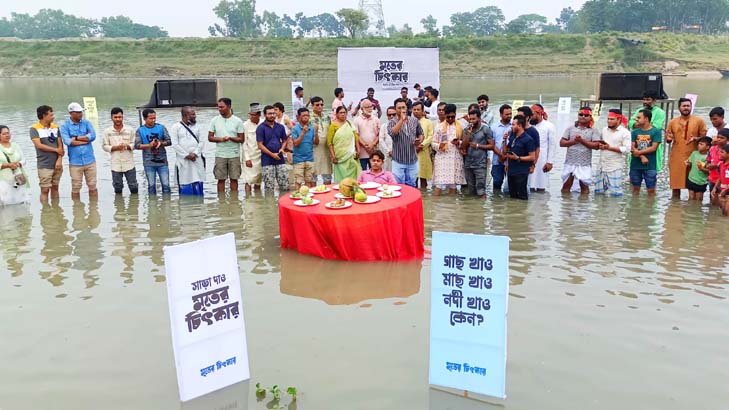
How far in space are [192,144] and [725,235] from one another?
7.28 m

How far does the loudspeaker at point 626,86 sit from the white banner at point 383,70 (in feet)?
13.0

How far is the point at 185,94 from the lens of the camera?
1414 centimetres

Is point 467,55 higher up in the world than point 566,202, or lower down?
higher up

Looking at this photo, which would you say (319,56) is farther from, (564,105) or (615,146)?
(615,146)

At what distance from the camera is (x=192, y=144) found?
9.55 metres

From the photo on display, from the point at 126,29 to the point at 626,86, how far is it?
13763 cm

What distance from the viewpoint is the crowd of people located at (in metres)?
9.07

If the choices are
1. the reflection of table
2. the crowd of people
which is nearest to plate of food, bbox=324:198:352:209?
the reflection of table

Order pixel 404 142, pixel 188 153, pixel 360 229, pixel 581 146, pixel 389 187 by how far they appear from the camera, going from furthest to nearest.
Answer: pixel 188 153
pixel 581 146
pixel 404 142
pixel 389 187
pixel 360 229

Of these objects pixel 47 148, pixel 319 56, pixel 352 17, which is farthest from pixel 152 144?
pixel 352 17

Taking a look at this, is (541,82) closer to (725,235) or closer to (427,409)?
(725,235)

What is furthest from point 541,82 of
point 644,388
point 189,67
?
point 644,388

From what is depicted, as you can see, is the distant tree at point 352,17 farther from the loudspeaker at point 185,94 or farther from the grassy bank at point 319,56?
the loudspeaker at point 185,94

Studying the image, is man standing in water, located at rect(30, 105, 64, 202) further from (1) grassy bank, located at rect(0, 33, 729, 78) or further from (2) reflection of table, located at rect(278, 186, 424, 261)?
(1) grassy bank, located at rect(0, 33, 729, 78)
